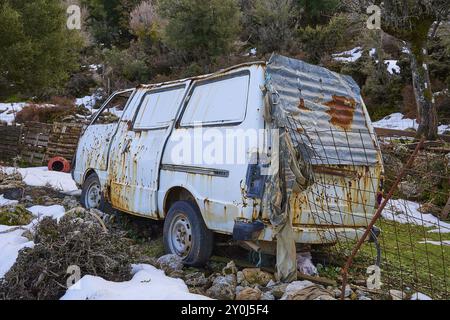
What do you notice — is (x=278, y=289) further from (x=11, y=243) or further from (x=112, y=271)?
(x=11, y=243)

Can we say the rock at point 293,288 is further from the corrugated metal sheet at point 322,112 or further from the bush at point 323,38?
the bush at point 323,38

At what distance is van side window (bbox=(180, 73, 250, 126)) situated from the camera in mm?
4684

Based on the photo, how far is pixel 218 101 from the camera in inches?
198

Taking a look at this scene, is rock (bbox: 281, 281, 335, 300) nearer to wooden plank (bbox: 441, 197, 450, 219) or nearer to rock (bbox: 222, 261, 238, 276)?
rock (bbox: 222, 261, 238, 276)

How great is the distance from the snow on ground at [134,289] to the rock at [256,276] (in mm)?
604

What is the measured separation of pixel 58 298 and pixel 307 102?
10.1 ft

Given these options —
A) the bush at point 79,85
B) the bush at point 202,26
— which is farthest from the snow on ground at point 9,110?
the bush at point 202,26

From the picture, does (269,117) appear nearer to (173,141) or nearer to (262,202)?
(262,202)

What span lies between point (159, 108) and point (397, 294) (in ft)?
11.8

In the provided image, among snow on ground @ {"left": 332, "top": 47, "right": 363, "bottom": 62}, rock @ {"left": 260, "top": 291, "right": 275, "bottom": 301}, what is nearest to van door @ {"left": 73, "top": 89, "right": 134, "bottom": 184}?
rock @ {"left": 260, "top": 291, "right": 275, "bottom": 301}

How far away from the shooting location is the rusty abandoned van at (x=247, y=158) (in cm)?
439

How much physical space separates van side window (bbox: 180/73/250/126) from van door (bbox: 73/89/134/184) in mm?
1842

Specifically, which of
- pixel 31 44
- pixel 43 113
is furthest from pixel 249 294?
pixel 43 113
